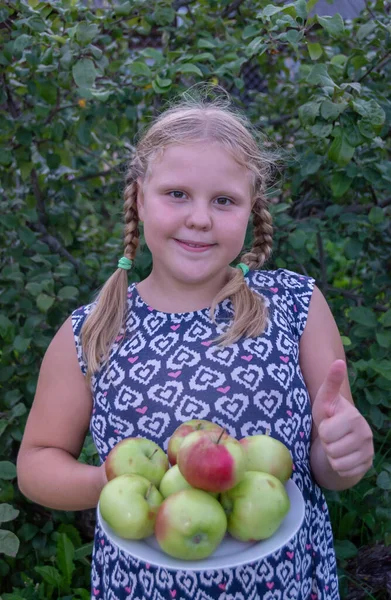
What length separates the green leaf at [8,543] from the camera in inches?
67.4

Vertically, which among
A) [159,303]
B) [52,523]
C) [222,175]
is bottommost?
[52,523]

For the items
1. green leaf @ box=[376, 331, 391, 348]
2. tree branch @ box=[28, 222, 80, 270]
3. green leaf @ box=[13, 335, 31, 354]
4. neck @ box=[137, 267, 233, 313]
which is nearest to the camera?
neck @ box=[137, 267, 233, 313]

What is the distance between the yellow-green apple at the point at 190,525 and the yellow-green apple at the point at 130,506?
0.03 meters

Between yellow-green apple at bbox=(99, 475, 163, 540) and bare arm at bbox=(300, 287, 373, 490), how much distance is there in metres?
0.35

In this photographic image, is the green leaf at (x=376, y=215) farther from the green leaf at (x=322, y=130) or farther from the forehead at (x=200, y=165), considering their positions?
the forehead at (x=200, y=165)

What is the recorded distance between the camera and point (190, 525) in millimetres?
1149

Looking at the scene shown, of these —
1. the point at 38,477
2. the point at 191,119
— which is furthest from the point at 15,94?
the point at 38,477

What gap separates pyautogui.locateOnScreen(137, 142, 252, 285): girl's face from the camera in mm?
1557

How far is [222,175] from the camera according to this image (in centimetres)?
157

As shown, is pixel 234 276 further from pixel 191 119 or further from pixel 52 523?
pixel 52 523

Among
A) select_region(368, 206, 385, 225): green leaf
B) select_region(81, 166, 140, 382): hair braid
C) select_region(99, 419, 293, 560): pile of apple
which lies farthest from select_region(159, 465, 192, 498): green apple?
select_region(368, 206, 385, 225): green leaf

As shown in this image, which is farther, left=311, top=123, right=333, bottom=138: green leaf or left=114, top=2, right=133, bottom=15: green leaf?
left=114, top=2, right=133, bottom=15: green leaf

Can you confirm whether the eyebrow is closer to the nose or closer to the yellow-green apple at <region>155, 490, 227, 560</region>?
the nose

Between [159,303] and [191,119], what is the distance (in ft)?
1.47
